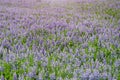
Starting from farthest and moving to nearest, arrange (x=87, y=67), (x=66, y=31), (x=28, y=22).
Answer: (x=28, y=22) < (x=66, y=31) < (x=87, y=67)

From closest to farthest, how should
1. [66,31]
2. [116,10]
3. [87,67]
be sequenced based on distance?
[87,67]
[66,31]
[116,10]

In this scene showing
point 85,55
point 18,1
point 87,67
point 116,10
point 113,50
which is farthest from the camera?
point 18,1

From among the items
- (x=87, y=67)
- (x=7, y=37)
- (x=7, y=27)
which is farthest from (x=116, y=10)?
(x=87, y=67)

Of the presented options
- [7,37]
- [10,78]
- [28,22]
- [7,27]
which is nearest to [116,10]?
[28,22]

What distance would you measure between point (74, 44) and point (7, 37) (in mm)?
1788

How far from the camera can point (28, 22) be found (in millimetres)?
10750

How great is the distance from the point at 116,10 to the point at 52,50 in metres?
10.0

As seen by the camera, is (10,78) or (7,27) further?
(7,27)

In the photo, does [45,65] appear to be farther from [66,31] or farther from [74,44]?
[66,31]

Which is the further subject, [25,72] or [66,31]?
[66,31]

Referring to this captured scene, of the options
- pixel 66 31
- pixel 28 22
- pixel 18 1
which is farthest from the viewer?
pixel 18 1

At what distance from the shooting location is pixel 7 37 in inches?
316

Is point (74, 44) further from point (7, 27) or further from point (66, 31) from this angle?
point (7, 27)

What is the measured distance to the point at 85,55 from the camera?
21.4 ft
